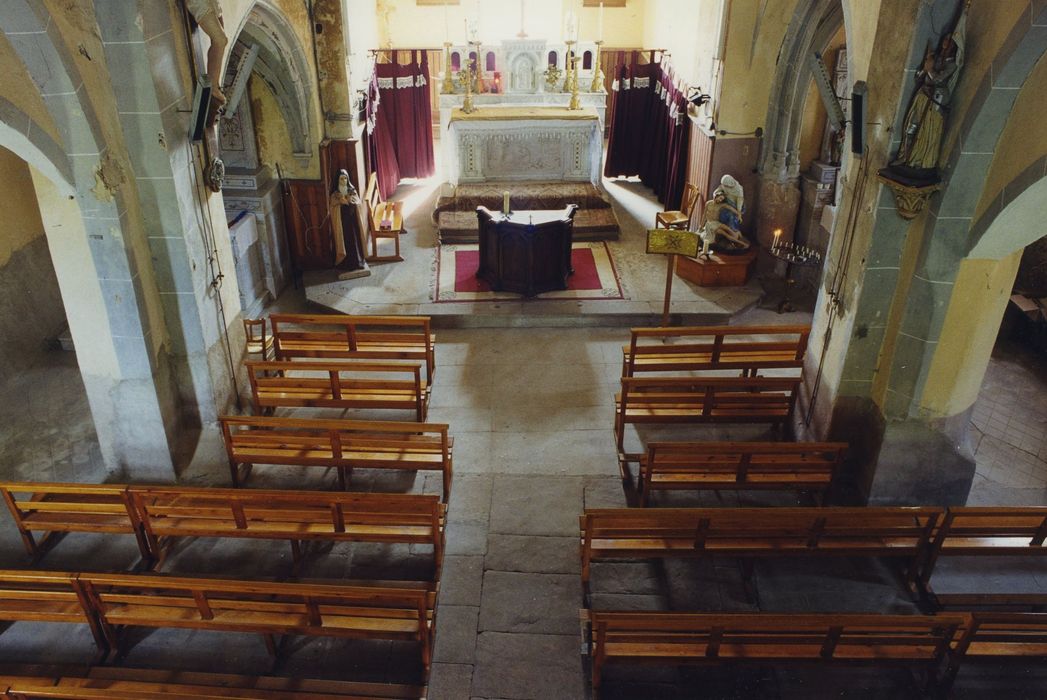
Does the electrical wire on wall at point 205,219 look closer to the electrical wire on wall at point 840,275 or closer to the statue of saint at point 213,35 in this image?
the statue of saint at point 213,35

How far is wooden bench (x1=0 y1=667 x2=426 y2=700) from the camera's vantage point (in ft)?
15.6

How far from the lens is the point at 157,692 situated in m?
4.89

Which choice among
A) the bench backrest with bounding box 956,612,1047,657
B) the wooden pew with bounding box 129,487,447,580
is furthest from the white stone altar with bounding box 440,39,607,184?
the bench backrest with bounding box 956,612,1047,657

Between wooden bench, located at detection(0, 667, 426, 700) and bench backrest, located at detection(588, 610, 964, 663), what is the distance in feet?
4.94

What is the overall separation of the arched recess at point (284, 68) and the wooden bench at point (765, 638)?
7794 mm

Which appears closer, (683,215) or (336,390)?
(336,390)

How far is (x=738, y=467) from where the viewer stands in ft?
21.4

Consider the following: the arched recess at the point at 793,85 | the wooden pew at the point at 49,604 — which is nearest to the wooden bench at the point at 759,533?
the wooden pew at the point at 49,604

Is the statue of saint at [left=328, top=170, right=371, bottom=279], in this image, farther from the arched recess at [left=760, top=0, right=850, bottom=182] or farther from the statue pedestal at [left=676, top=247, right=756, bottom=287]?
the arched recess at [left=760, top=0, right=850, bottom=182]

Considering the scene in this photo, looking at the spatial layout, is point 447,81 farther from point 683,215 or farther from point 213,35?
point 213,35

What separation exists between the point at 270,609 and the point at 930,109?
6.00m

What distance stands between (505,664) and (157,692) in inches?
90.7

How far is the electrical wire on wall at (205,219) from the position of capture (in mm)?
6492

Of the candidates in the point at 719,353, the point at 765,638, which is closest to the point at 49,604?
the point at 765,638
